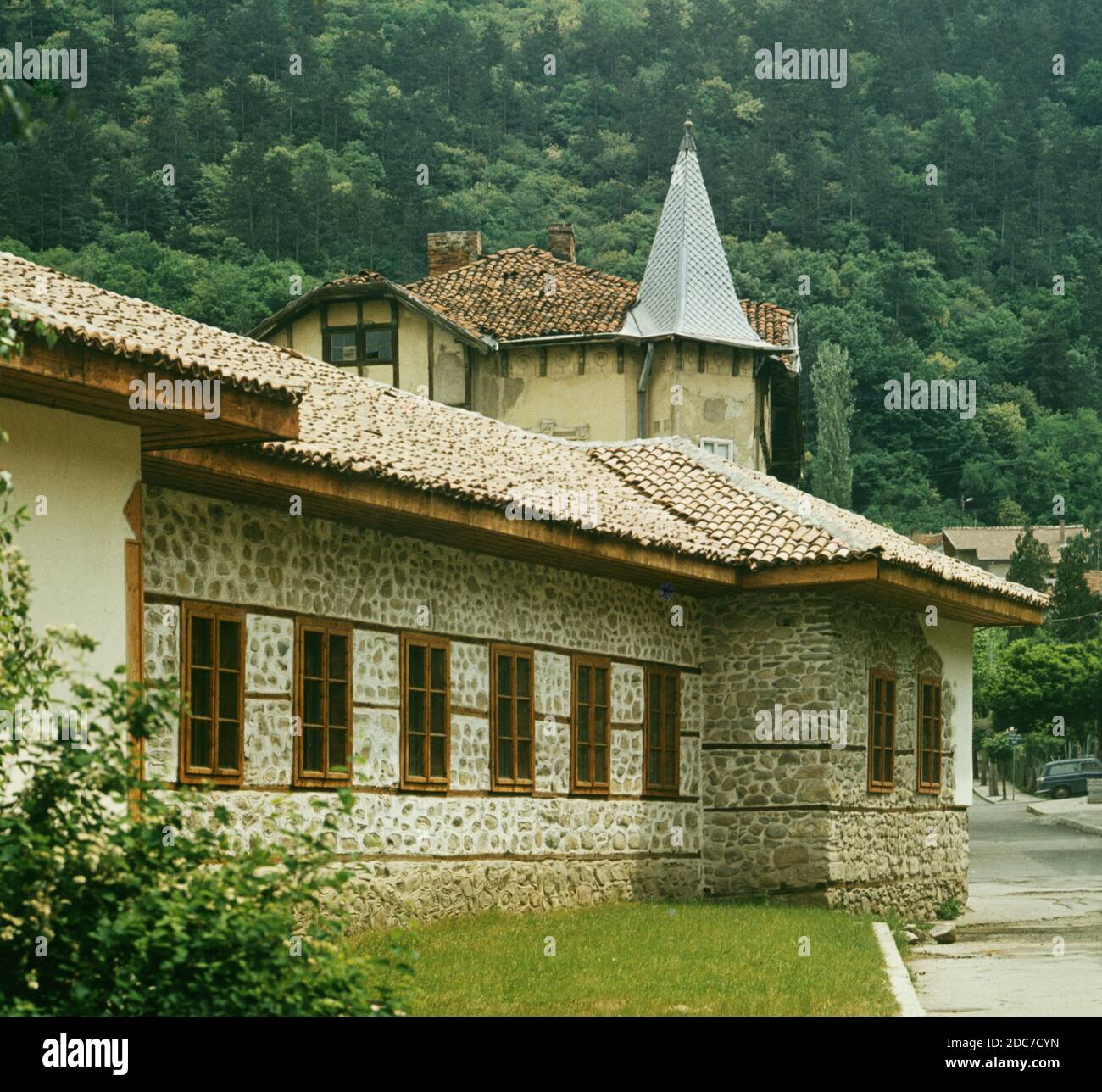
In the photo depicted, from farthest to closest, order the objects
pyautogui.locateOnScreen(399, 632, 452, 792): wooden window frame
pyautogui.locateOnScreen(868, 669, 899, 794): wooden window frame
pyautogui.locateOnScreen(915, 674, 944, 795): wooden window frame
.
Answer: pyautogui.locateOnScreen(915, 674, 944, 795): wooden window frame < pyautogui.locateOnScreen(868, 669, 899, 794): wooden window frame < pyautogui.locateOnScreen(399, 632, 452, 792): wooden window frame

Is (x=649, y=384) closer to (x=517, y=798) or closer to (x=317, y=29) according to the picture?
(x=517, y=798)

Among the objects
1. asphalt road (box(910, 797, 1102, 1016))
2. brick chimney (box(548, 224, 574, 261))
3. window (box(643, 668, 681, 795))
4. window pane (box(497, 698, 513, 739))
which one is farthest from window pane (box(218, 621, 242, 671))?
brick chimney (box(548, 224, 574, 261))

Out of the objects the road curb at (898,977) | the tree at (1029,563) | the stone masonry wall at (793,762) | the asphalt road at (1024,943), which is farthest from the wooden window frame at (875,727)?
the tree at (1029,563)

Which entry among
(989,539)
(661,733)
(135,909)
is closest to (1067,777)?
(989,539)

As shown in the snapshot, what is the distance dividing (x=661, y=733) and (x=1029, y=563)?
55759mm

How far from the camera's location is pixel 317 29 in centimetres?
7512

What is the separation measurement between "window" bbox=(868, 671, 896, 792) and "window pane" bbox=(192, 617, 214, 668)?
9.23 meters

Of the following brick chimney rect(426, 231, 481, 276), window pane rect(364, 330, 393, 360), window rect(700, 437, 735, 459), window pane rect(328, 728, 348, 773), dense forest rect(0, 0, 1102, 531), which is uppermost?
dense forest rect(0, 0, 1102, 531)

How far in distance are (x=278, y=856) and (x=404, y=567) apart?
26.7ft

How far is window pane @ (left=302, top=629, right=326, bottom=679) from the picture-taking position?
14.2 m

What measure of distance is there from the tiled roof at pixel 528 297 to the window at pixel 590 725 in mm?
15363

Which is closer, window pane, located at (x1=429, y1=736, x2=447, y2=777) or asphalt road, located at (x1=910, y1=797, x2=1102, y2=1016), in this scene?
asphalt road, located at (x1=910, y1=797, x2=1102, y2=1016)

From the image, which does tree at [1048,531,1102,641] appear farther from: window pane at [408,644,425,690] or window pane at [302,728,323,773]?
window pane at [302,728,323,773]
